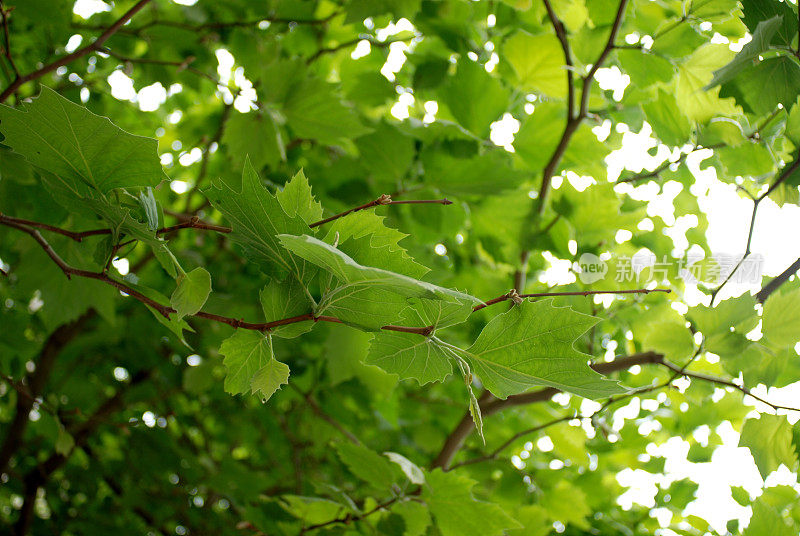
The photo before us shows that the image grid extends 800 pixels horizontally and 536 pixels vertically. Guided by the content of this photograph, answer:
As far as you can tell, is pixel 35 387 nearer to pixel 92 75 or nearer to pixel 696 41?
pixel 92 75

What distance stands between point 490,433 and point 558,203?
656 mm

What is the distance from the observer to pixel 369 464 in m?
0.90

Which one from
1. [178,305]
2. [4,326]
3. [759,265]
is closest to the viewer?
[178,305]

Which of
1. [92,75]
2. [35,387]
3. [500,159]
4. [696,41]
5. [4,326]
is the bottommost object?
[35,387]

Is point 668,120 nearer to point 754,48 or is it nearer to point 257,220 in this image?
point 754,48

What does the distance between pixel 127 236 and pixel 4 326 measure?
0.79 m

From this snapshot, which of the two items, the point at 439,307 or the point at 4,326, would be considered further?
the point at 4,326

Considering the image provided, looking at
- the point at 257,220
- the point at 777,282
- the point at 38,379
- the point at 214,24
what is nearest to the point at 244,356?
the point at 257,220

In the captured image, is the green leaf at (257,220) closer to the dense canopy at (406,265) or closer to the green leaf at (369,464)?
the dense canopy at (406,265)

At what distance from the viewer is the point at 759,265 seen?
0.89 metres

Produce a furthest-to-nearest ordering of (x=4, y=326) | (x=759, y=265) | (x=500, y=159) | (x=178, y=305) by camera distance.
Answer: (x=4, y=326), (x=500, y=159), (x=759, y=265), (x=178, y=305)

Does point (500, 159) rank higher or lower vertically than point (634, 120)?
lower

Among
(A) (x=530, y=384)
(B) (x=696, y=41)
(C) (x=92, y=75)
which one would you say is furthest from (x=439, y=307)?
(C) (x=92, y=75)

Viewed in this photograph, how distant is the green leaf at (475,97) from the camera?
1156 mm
